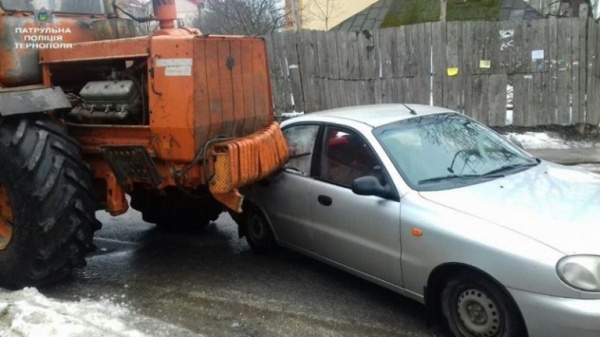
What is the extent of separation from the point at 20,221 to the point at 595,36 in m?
9.88

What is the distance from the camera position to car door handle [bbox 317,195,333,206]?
4844 millimetres

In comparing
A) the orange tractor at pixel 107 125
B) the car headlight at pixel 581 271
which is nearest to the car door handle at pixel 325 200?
the orange tractor at pixel 107 125

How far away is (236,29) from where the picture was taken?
21.4 meters

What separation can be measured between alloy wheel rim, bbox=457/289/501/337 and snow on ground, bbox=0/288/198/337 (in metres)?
1.85

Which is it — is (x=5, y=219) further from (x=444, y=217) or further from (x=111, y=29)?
(x=444, y=217)

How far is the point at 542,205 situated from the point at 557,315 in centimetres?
84

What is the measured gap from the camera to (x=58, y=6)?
544 centimetres

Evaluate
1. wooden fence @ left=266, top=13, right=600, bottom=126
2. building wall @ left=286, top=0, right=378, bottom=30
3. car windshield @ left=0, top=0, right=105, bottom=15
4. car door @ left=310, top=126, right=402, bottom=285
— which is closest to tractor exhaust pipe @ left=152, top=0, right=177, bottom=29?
car windshield @ left=0, top=0, right=105, bottom=15

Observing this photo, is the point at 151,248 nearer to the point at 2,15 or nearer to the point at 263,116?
the point at 263,116

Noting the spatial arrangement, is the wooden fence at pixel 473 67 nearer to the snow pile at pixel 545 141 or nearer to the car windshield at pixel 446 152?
the snow pile at pixel 545 141

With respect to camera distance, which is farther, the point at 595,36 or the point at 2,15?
the point at 595,36

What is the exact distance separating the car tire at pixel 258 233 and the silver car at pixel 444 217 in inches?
0.6

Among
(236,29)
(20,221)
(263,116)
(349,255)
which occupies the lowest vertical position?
(349,255)

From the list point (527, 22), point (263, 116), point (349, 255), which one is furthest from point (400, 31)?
point (349, 255)
